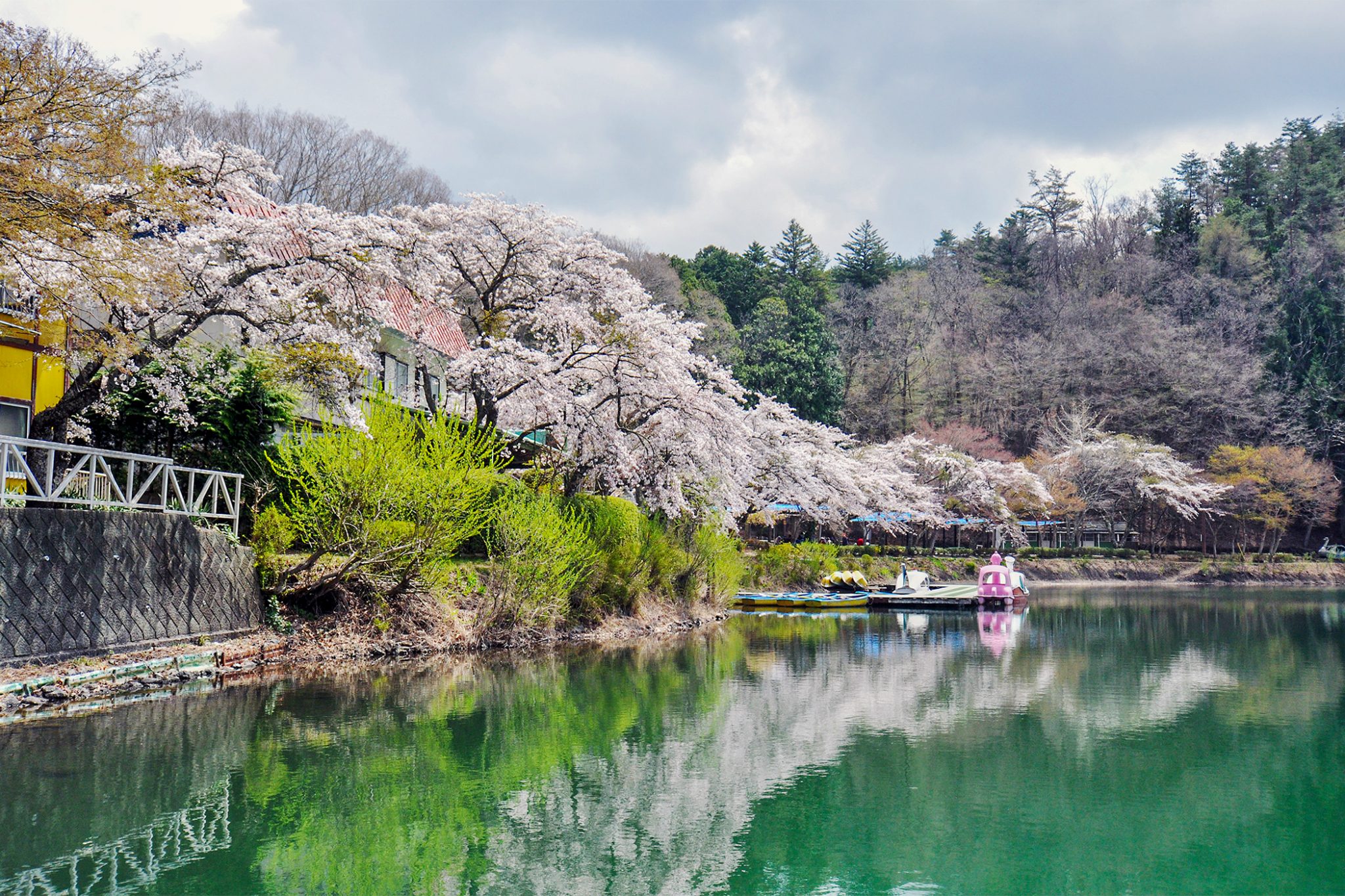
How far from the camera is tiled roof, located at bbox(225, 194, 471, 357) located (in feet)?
65.3

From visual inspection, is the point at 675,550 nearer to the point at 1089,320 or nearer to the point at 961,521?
Answer: the point at 961,521

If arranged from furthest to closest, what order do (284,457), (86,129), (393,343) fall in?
(393,343) < (284,457) < (86,129)

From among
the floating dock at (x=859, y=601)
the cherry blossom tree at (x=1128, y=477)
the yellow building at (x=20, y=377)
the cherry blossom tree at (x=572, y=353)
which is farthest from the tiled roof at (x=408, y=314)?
the cherry blossom tree at (x=1128, y=477)

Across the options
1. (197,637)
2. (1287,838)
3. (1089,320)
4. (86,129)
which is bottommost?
(1287,838)

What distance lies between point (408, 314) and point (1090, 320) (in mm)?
47269

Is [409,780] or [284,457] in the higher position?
[284,457]

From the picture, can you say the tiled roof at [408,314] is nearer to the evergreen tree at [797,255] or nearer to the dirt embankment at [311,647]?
the dirt embankment at [311,647]

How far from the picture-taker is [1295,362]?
191ft

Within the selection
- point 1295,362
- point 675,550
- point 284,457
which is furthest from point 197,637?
point 1295,362

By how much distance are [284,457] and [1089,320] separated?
54960 mm

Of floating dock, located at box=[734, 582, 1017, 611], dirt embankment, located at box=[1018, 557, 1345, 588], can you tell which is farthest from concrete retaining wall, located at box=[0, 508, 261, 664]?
dirt embankment, located at box=[1018, 557, 1345, 588]

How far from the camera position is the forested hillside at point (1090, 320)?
55.4m

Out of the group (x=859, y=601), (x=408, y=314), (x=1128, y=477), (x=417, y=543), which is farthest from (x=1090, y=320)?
(x=417, y=543)

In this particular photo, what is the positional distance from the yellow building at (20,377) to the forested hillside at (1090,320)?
3643 cm
